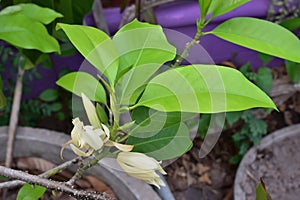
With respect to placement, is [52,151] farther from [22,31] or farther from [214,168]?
[214,168]

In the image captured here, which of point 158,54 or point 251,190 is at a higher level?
point 158,54

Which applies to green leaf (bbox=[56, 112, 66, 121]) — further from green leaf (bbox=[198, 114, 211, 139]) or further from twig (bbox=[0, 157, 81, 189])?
twig (bbox=[0, 157, 81, 189])

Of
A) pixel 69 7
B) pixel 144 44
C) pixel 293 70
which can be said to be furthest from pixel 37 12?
pixel 293 70

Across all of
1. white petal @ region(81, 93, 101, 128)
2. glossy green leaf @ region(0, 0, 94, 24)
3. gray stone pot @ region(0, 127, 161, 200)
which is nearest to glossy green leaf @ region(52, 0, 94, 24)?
glossy green leaf @ region(0, 0, 94, 24)

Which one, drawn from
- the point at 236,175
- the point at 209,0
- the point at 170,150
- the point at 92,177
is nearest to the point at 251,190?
the point at 236,175

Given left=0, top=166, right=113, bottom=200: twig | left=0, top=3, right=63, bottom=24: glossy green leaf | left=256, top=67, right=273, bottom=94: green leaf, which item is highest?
left=0, top=3, right=63, bottom=24: glossy green leaf

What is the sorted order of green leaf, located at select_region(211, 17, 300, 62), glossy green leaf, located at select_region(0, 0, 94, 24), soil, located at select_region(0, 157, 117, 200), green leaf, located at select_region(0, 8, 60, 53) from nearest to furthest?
green leaf, located at select_region(211, 17, 300, 62) < green leaf, located at select_region(0, 8, 60, 53) < glossy green leaf, located at select_region(0, 0, 94, 24) < soil, located at select_region(0, 157, 117, 200)

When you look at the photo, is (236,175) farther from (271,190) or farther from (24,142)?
(24,142)
